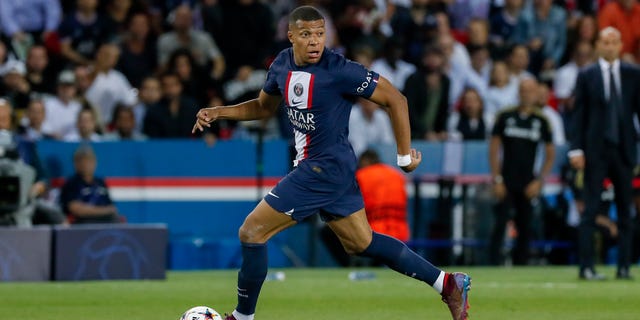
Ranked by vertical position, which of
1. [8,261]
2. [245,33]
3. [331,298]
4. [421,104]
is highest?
[245,33]

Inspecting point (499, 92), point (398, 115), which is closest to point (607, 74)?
point (398, 115)

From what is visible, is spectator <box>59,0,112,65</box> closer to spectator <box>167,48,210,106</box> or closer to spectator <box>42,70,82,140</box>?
spectator <box>167,48,210,106</box>

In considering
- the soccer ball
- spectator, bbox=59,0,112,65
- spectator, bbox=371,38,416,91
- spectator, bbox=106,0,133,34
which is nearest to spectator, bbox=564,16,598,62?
spectator, bbox=371,38,416,91

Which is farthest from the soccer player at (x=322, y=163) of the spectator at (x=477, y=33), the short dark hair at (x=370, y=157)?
the spectator at (x=477, y=33)

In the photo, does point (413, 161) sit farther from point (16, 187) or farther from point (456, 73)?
point (456, 73)

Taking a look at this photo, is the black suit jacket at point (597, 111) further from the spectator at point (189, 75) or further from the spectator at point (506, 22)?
the spectator at point (506, 22)

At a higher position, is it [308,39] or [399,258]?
[308,39]

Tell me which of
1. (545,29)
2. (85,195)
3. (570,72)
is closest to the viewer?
(85,195)

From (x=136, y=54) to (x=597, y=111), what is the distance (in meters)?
7.65

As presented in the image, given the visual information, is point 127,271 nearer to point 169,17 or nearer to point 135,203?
point 135,203

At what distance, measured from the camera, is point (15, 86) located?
17.0 metres

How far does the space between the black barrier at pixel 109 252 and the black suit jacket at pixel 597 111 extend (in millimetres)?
4328

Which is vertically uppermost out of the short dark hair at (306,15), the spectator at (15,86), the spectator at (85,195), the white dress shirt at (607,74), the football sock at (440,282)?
the short dark hair at (306,15)

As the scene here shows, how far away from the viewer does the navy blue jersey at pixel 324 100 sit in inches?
339
